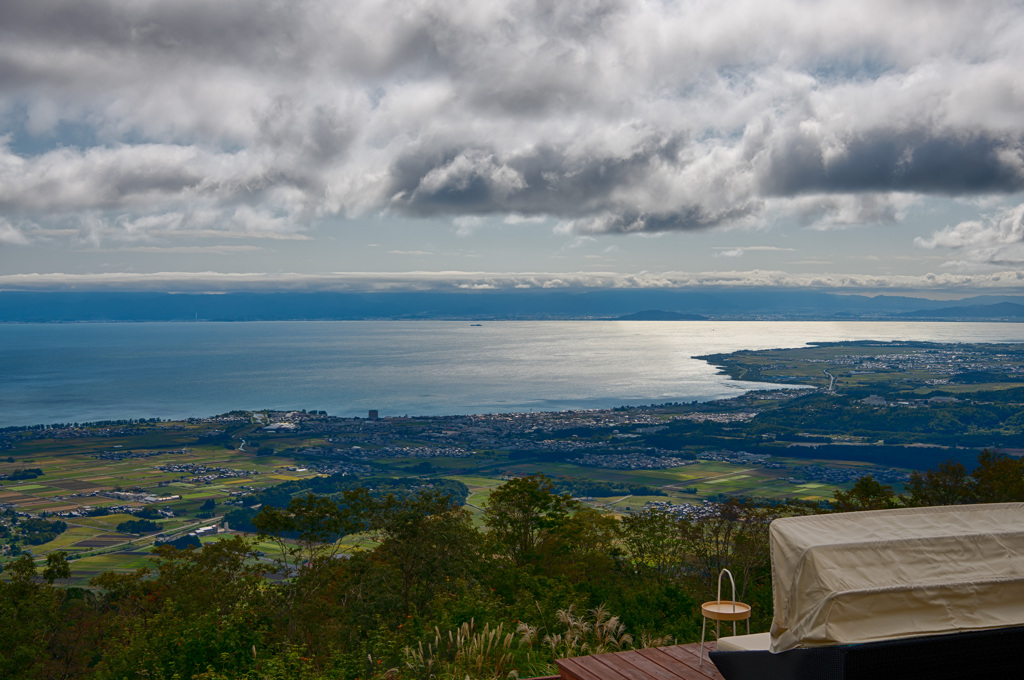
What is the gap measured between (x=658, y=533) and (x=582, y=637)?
30.2 feet

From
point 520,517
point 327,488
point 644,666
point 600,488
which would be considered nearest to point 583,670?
point 644,666

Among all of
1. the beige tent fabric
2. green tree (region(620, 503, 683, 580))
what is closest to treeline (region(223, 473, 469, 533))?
green tree (region(620, 503, 683, 580))

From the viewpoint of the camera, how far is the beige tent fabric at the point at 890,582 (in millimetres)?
4012

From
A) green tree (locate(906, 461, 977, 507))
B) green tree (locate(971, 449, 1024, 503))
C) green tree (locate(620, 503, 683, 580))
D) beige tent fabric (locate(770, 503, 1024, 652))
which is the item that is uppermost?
beige tent fabric (locate(770, 503, 1024, 652))

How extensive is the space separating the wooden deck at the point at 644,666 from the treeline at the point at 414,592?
82 cm

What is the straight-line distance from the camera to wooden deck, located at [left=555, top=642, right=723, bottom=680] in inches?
218

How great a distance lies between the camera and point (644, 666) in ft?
19.0

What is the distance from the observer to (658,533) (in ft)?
54.3

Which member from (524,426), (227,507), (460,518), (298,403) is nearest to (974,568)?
(460,518)

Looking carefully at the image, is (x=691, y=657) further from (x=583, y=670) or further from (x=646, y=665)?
(x=583, y=670)

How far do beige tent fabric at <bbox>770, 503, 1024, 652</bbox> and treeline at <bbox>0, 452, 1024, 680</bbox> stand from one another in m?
3.09

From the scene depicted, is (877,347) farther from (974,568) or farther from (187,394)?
(974,568)

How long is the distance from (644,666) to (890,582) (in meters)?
2.40

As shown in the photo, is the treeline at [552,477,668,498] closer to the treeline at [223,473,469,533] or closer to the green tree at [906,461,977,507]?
the treeline at [223,473,469,533]
